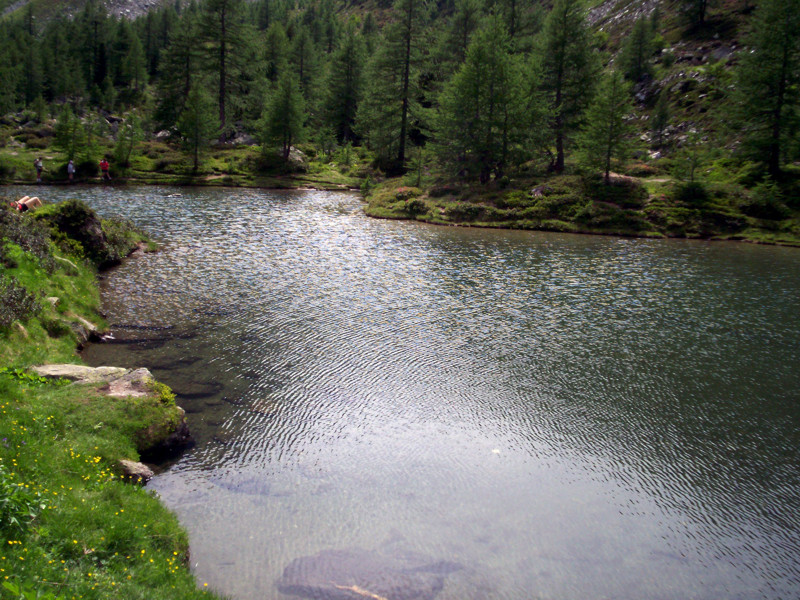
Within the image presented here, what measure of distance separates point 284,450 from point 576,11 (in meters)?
54.8

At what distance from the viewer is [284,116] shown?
6881 centimetres

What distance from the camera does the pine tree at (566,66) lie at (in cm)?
5031

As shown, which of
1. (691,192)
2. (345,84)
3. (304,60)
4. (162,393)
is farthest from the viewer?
(304,60)

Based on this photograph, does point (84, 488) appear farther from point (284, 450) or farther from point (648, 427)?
point (648, 427)

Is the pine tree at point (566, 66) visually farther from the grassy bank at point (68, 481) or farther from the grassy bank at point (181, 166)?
the grassy bank at point (68, 481)

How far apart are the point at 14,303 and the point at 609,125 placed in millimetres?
44738

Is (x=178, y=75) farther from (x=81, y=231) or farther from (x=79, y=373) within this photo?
(x=79, y=373)

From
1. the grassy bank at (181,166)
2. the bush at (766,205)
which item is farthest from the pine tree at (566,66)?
the grassy bank at (181,166)

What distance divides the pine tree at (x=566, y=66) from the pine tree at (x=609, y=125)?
592 centimetres

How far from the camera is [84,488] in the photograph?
7.77m

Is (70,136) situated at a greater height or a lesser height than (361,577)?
greater

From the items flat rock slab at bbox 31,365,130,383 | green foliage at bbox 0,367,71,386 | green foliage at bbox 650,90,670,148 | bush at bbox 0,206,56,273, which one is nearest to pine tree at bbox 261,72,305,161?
green foliage at bbox 650,90,670,148

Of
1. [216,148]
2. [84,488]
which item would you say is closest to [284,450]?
[84,488]

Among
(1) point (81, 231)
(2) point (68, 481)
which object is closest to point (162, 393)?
(2) point (68, 481)
